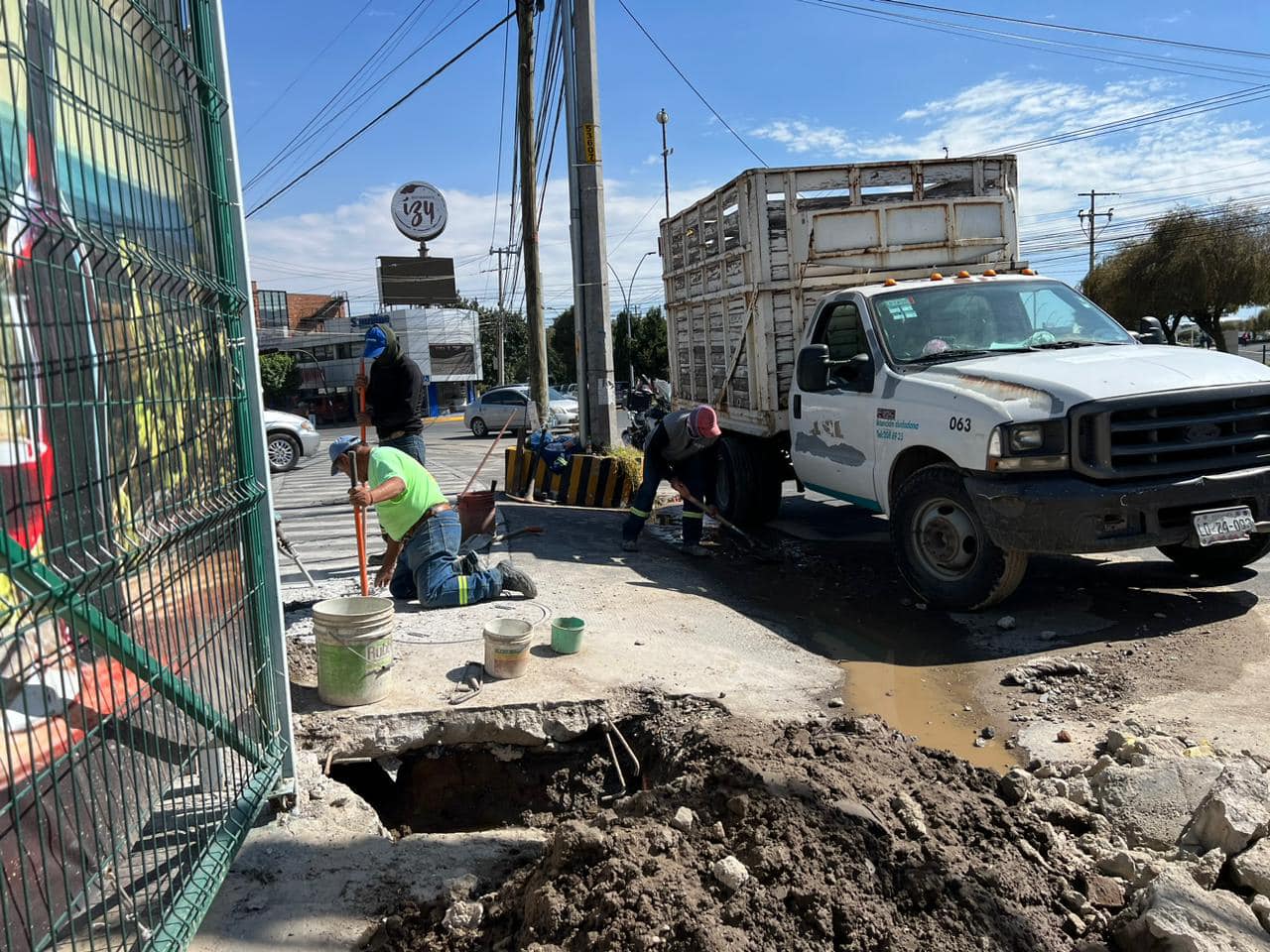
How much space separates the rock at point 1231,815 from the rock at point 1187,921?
284 mm

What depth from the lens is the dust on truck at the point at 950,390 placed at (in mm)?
5254

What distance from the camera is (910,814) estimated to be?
320cm

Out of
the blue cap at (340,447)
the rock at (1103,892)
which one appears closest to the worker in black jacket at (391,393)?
the blue cap at (340,447)

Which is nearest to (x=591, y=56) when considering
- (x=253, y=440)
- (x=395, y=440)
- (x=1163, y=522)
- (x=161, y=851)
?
(x=395, y=440)

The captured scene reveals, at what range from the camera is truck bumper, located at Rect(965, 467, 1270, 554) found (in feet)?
17.0

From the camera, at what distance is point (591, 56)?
11.0 m

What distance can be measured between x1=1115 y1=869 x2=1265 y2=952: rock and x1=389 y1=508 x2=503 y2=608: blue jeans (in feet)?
13.2

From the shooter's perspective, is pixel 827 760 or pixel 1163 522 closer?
pixel 827 760

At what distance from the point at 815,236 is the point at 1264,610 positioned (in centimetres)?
438

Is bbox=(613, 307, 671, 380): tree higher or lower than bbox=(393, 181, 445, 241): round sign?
lower

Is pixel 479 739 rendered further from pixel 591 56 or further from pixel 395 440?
pixel 591 56

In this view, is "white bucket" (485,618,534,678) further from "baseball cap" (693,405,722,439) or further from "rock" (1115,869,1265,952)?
"baseball cap" (693,405,722,439)

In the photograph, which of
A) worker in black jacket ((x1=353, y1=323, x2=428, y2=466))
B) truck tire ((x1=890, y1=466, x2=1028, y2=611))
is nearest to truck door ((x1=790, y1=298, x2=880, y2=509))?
truck tire ((x1=890, y1=466, x2=1028, y2=611))

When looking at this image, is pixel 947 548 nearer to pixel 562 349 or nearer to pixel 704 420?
pixel 704 420
